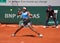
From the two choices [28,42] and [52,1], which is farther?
[52,1]

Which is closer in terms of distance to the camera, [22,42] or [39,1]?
[22,42]

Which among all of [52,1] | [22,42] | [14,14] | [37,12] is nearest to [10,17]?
[14,14]

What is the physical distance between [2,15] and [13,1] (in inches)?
63.9

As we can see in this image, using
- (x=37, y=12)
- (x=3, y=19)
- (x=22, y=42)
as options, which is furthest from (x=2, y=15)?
(x=22, y=42)

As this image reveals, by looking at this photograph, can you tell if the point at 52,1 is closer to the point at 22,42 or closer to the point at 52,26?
the point at 52,26

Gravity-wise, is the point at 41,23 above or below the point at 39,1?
below

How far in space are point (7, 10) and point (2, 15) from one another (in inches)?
25.0

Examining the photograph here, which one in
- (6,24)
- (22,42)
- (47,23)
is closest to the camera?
(22,42)

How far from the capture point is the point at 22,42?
606 inches

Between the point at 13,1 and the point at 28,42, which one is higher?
the point at 13,1

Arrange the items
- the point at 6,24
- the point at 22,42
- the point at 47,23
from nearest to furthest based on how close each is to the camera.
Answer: the point at 22,42 < the point at 47,23 < the point at 6,24

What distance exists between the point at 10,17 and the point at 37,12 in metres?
2.46

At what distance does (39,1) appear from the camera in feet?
85.6

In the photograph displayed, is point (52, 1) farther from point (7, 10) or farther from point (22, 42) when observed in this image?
point (22, 42)
